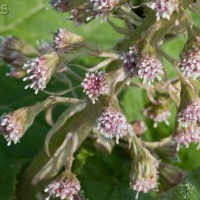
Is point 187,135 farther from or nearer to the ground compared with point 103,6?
nearer to the ground

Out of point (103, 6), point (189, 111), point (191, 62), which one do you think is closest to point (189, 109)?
point (189, 111)

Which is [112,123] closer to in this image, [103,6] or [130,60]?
[130,60]

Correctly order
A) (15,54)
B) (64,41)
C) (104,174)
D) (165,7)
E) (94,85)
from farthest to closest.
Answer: (104,174) → (15,54) → (64,41) → (94,85) → (165,7)

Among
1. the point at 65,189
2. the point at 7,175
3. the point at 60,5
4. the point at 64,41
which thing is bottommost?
the point at 7,175

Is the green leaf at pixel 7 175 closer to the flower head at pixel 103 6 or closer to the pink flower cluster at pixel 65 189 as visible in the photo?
the pink flower cluster at pixel 65 189

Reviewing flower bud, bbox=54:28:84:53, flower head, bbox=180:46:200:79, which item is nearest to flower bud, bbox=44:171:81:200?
flower bud, bbox=54:28:84:53

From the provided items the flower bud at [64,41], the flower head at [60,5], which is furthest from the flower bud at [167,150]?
the flower head at [60,5]

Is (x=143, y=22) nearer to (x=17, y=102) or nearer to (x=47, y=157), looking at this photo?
(x=47, y=157)
